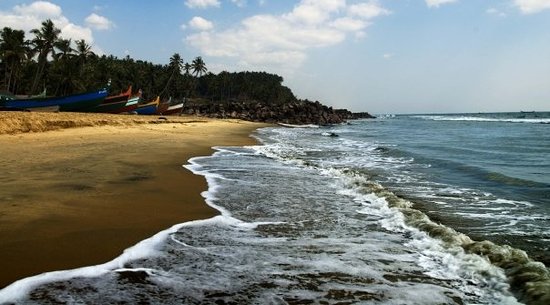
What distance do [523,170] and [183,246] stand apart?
1429 centimetres

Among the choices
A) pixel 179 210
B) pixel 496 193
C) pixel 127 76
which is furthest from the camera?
pixel 127 76

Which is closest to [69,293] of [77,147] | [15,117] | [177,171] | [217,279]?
[217,279]

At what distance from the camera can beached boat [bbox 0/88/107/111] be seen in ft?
107

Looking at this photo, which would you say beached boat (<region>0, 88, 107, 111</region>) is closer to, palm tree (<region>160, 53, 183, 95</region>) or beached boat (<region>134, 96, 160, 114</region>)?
beached boat (<region>134, 96, 160, 114</region>)

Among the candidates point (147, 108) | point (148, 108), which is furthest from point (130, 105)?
point (148, 108)

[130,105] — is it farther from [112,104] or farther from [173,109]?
[173,109]

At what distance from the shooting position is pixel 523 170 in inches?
599

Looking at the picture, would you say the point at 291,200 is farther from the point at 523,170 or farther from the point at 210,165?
the point at 523,170

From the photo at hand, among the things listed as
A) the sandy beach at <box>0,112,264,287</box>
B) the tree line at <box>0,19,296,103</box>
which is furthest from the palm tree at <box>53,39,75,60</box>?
the sandy beach at <box>0,112,264,287</box>

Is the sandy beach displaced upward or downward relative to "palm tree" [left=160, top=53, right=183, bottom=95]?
downward

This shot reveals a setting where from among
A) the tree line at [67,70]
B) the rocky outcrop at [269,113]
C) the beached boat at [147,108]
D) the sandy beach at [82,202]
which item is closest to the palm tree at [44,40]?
the tree line at [67,70]

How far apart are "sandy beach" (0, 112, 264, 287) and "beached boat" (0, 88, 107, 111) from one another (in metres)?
20.6

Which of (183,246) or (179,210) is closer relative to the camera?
(183,246)

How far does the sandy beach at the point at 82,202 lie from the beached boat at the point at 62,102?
20616 mm
